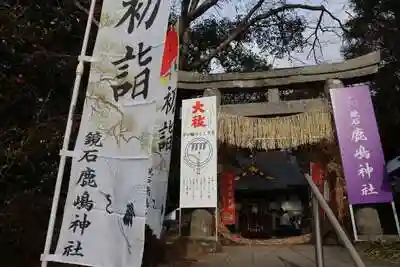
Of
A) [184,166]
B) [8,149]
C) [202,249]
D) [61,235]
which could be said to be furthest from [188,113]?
[61,235]

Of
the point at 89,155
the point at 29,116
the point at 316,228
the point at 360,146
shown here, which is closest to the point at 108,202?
the point at 89,155

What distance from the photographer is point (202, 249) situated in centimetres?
877

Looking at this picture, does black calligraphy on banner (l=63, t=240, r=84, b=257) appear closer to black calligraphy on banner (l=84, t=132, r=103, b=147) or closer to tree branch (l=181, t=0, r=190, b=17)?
black calligraphy on banner (l=84, t=132, r=103, b=147)

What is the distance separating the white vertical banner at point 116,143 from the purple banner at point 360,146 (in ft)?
18.1

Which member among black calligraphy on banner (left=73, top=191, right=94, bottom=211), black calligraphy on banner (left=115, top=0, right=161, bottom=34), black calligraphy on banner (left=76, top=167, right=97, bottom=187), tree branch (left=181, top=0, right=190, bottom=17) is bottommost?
black calligraphy on banner (left=73, top=191, right=94, bottom=211)

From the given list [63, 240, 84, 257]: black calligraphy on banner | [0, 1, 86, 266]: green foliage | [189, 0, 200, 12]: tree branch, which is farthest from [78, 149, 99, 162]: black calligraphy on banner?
[189, 0, 200, 12]: tree branch

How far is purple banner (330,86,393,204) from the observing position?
8.65 m

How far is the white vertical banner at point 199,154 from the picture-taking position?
9031mm

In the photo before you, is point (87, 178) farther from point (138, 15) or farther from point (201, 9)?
point (201, 9)

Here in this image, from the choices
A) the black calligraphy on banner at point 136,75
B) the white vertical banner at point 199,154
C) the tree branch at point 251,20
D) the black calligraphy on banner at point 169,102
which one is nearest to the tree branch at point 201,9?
the tree branch at point 251,20

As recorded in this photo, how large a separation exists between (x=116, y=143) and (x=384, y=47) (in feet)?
42.6

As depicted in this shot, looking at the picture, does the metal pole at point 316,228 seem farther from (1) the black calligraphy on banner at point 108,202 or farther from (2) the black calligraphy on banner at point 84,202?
(2) the black calligraphy on banner at point 84,202

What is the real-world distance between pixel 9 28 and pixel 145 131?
94.1 inches

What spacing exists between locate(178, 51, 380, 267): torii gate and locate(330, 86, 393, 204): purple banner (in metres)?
0.47
